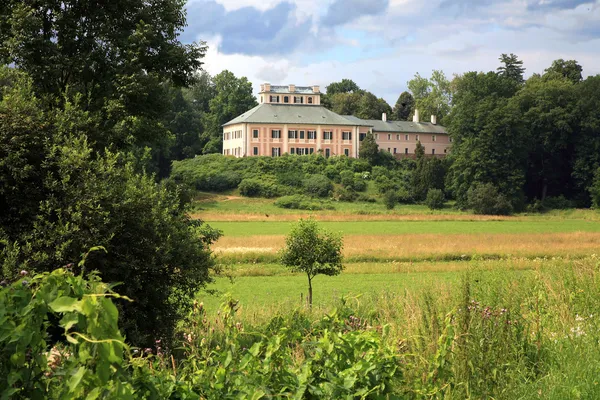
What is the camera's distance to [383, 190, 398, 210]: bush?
265ft

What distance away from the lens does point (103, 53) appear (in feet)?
66.1

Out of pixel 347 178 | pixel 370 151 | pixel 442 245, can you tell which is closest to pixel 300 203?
pixel 347 178

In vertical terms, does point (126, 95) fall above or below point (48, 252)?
above

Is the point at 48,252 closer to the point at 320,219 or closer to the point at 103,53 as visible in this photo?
the point at 103,53

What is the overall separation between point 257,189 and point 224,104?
114ft

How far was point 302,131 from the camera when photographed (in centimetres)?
10425

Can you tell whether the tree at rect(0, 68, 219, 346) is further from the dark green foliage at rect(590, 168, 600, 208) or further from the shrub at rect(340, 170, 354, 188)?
the dark green foliage at rect(590, 168, 600, 208)

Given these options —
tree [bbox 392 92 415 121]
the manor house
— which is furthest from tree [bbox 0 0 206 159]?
tree [bbox 392 92 415 121]

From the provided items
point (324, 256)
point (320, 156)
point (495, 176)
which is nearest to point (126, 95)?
point (324, 256)

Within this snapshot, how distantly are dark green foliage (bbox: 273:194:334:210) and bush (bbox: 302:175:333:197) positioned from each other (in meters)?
2.65

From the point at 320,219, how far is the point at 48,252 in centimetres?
5506

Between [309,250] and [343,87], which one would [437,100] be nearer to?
[343,87]

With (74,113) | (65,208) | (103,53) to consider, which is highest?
(103,53)

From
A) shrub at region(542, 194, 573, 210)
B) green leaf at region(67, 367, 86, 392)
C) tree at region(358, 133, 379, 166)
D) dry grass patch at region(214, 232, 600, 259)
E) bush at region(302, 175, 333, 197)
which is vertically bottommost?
dry grass patch at region(214, 232, 600, 259)
